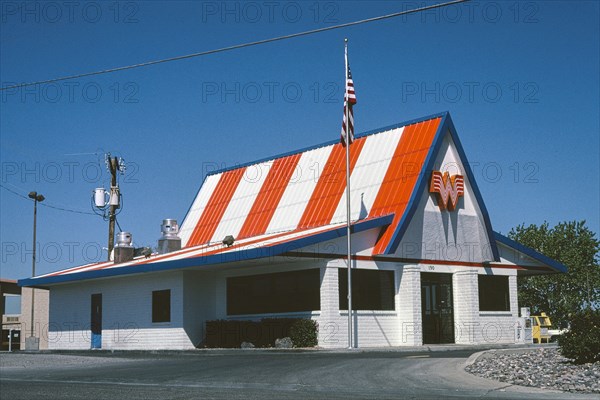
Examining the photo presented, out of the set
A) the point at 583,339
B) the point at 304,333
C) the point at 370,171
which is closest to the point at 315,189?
the point at 370,171

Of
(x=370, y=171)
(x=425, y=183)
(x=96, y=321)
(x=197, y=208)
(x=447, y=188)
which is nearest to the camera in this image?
(x=425, y=183)

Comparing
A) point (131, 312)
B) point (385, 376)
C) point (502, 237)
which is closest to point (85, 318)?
point (131, 312)

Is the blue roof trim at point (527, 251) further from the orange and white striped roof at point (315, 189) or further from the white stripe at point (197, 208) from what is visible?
the white stripe at point (197, 208)

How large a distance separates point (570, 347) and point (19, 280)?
91.0ft

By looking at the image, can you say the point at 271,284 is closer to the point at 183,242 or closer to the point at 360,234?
the point at 360,234

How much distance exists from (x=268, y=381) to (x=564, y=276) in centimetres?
5239

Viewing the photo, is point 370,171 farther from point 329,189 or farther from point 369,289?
point 369,289

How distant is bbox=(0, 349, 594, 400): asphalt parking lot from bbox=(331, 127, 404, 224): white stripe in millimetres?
12156

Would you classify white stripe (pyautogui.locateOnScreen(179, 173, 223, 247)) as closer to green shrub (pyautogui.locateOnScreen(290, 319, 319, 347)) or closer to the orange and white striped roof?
the orange and white striped roof

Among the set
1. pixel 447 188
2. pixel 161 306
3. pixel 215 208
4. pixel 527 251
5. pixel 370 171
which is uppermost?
pixel 370 171

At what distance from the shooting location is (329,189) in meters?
33.6

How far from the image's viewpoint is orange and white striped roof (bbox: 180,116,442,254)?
31.3 m

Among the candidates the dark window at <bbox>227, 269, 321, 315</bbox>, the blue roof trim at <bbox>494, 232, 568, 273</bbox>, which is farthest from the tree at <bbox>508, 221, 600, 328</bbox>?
the dark window at <bbox>227, 269, 321, 315</bbox>

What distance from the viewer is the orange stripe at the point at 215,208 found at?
38.8 m
